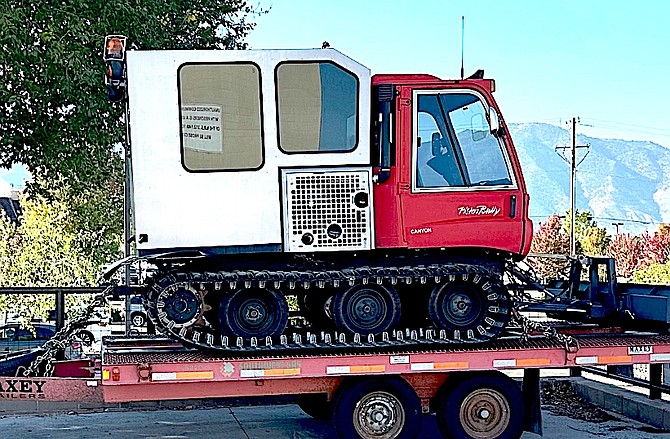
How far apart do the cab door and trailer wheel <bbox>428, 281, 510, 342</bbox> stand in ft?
1.34

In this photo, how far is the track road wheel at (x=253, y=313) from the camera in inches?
337

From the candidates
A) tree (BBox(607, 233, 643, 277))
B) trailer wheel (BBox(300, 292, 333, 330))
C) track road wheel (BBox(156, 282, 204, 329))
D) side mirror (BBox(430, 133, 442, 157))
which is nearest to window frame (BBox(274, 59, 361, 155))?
side mirror (BBox(430, 133, 442, 157))

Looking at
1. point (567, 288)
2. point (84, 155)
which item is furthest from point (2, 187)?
point (567, 288)

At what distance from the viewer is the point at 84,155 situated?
13664 mm

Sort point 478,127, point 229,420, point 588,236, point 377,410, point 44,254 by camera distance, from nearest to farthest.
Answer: point 377,410 < point 478,127 < point 229,420 < point 44,254 < point 588,236

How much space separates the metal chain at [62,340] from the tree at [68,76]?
4.07 metres

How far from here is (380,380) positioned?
344 inches

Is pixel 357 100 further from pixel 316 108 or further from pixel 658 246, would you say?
pixel 658 246

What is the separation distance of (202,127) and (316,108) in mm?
969

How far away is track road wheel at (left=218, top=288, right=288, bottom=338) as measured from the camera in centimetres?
855

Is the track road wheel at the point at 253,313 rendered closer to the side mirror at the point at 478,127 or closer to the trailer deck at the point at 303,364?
the trailer deck at the point at 303,364

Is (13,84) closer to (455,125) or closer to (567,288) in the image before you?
(455,125)

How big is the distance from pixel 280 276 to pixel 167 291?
3.12 ft

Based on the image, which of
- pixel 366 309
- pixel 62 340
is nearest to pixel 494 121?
pixel 366 309
